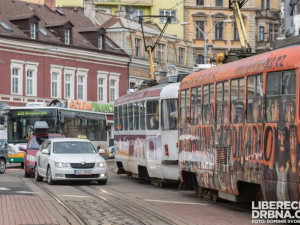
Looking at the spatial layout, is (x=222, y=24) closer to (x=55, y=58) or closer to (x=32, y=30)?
(x=55, y=58)

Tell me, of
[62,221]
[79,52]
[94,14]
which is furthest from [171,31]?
[62,221]

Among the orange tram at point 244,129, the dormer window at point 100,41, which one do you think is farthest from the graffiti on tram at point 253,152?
the dormer window at point 100,41

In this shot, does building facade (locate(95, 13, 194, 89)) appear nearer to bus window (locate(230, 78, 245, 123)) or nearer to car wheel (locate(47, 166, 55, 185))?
car wheel (locate(47, 166, 55, 185))

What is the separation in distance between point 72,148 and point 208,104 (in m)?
9.12

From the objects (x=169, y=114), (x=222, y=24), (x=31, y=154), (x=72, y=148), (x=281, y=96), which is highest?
(x=222, y=24)

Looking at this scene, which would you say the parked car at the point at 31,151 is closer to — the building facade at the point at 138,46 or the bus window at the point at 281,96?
the bus window at the point at 281,96

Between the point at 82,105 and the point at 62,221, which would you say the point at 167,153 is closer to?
the point at 62,221

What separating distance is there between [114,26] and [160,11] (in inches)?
673

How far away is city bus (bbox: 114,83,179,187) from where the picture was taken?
73.3 ft

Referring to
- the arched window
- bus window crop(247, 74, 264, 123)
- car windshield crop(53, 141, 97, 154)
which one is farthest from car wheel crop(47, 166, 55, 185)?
the arched window

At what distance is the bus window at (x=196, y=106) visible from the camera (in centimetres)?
1839

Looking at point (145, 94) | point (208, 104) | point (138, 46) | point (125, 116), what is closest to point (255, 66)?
point (208, 104)

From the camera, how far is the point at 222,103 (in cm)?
1667

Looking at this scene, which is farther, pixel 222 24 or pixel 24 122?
pixel 222 24
